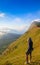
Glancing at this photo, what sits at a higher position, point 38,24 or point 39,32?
point 38,24

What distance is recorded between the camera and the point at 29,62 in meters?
32.0

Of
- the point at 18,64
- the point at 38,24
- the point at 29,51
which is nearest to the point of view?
the point at 29,51

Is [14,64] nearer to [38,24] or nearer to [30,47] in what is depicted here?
[30,47]

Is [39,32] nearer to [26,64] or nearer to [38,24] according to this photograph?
[38,24]

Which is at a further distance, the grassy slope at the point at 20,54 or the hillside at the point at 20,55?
the grassy slope at the point at 20,54

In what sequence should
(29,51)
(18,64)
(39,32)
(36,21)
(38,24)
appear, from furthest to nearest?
(36,21) < (38,24) < (39,32) < (18,64) < (29,51)

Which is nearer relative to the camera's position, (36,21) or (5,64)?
(5,64)

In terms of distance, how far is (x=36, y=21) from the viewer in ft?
339

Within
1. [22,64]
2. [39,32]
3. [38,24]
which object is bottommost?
[22,64]

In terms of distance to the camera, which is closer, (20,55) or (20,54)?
(20,55)

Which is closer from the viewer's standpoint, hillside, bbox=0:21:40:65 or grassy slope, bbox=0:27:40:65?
hillside, bbox=0:21:40:65

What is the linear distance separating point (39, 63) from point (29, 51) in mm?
2611

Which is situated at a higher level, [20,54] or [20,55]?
[20,54]

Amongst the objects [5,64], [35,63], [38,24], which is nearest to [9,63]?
[5,64]
